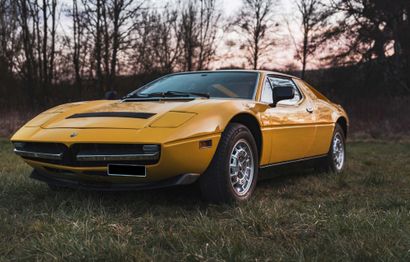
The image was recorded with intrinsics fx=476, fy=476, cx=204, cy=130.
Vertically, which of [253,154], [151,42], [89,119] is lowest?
[253,154]

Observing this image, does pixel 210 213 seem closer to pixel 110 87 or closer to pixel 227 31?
pixel 110 87

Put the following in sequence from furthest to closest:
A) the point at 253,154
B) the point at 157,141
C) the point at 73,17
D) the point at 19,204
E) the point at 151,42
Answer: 1. the point at 151,42
2. the point at 73,17
3. the point at 253,154
4. the point at 19,204
5. the point at 157,141

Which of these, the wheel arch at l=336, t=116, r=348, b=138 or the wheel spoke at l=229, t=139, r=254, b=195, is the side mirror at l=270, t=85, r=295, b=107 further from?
the wheel arch at l=336, t=116, r=348, b=138

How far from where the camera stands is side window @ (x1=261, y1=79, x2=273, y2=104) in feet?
15.5

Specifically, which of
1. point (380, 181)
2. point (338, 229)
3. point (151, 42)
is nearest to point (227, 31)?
point (151, 42)

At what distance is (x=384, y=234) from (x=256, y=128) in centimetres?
178

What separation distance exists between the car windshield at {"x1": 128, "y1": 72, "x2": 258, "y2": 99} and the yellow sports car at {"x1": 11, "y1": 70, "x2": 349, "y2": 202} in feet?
0.03

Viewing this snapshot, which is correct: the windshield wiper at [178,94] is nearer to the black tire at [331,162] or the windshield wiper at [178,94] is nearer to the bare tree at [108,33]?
the black tire at [331,162]

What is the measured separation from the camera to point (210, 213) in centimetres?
360

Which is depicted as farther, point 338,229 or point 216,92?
point 216,92

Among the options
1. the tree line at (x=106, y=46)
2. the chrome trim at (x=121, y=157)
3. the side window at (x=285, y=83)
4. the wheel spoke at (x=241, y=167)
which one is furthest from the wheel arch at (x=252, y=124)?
the tree line at (x=106, y=46)

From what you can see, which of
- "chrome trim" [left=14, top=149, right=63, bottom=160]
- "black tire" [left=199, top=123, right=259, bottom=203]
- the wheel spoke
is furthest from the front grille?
the wheel spoke

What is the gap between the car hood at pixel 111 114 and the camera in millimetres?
3680

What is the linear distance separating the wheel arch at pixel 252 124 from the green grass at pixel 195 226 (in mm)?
510
